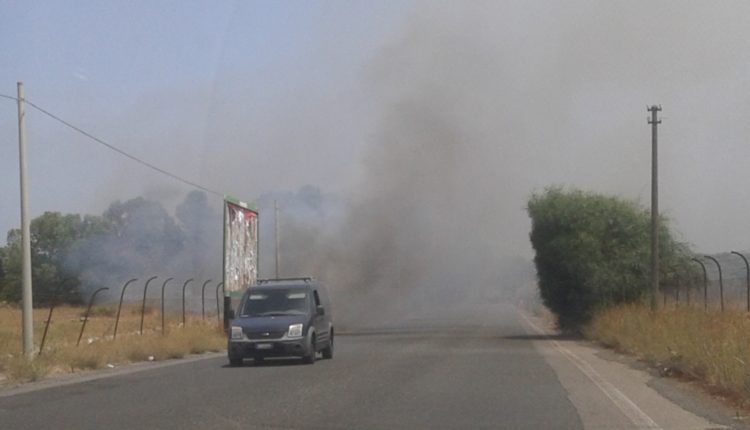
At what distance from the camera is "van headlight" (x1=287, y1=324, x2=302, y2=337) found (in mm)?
26422

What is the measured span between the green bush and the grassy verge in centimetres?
700

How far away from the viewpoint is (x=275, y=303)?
27875 mm

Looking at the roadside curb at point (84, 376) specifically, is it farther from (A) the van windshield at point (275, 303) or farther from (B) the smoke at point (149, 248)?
(B) the smoke at point (149, 248)

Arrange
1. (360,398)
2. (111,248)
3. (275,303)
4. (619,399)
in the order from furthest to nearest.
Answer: (111,248)
(275,303)
(619,399)
(360,398)

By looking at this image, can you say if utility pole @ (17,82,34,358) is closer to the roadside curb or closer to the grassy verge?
the roadside curb

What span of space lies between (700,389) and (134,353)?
17.3 meters

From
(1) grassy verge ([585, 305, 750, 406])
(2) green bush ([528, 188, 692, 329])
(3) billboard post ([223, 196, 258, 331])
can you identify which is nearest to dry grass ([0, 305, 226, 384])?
(3) billboard post ([223, 196, 258, 331])

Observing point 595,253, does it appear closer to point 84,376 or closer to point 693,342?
point 693,342

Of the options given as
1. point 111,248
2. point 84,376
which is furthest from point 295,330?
point 111,248

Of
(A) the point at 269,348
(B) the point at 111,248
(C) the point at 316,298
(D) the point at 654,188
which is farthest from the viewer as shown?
(B) the point at 111,248

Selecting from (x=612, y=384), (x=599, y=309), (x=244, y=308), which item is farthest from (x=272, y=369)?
(x=599, y=309)

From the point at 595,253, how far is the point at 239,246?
15.4 metres

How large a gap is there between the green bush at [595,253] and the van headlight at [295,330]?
75.4 ft

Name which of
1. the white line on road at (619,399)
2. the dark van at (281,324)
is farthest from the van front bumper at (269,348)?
Result: the white line on road at (619,399)
